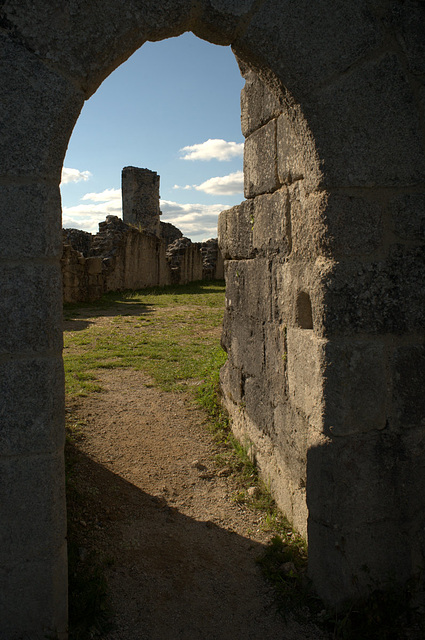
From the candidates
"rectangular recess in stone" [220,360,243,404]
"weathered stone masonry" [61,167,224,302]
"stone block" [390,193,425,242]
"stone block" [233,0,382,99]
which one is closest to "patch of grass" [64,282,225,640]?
"weathered stone masonry" [61,167,224,302]

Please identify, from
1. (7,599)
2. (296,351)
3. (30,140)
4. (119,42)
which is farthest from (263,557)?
(119,42)

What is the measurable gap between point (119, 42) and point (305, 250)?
4.54 ft

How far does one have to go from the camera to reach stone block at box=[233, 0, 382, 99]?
2.15 metres

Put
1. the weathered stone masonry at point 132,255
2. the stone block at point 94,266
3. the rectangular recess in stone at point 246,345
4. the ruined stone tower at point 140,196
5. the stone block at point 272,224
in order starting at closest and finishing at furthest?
the stone block at point 272,224
the rectangular recess in stone at point 246,345
the weathered stone masonry at point 132,255
the stone block at point 94,266
the ruined stone tower at point 140,196

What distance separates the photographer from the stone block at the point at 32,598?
207 cm

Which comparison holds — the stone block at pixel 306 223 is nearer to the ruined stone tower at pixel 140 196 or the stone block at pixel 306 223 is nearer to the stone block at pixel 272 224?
the stone block at pixel 272 224

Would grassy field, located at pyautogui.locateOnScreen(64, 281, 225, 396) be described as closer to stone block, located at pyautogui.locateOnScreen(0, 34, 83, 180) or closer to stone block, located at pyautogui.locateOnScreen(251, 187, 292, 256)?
stone block, located at pyautogui.locateOnScreen(251, 187, 292, 256)

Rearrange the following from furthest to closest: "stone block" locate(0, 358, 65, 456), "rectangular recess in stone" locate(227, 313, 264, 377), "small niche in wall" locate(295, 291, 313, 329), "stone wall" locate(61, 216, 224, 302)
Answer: "stone wall" locate(61, 216, 224, 302)
"rectangular recess in stone" locate(227, 313, 264, 377)
"small niche in wall" locate(295, 291, 313, 329)
"stone block" locate(0, 358, 65, 456)

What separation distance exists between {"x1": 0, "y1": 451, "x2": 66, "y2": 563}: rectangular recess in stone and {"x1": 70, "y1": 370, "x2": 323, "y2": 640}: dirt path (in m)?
0.64

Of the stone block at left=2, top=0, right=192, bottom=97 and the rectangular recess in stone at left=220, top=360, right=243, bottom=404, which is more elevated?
the stone block at left=2, top=0, right=192, bottom=97

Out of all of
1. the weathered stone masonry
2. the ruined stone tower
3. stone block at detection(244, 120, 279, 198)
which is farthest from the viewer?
the ruined stone tower

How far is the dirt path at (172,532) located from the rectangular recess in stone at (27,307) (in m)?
1.45

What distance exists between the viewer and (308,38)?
217 cm

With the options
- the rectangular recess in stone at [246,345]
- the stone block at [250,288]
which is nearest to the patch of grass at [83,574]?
the rectangular recess in stone at [246,345]
